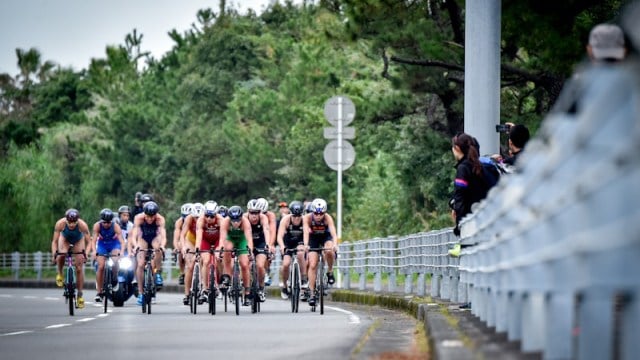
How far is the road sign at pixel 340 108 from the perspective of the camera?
40656mm

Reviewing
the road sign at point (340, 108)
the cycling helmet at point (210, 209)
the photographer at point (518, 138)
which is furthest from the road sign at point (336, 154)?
the photographer at point (518, 138)

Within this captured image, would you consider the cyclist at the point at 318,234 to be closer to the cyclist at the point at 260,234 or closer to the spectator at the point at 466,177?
the cyclist at the point at 260,234

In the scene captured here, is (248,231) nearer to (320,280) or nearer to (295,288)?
(295,288)

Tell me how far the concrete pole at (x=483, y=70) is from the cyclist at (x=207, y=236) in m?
7.75

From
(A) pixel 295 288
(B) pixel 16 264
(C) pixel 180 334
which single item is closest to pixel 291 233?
(A) pixel 295 288

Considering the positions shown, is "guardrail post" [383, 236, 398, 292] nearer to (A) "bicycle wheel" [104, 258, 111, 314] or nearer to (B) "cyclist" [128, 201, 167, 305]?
(B) "cyclist" [128, 201, 167, 305]

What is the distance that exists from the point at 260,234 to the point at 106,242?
11.2ft

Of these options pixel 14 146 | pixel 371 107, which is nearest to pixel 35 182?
pixel 14 146

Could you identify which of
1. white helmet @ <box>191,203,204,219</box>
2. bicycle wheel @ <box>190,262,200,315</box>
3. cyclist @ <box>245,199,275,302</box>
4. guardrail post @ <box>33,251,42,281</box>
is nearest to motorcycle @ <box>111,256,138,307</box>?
white helmet @ <box>191,203,204,219</box>

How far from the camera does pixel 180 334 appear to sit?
19406 mm

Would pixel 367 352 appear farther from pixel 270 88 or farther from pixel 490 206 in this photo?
pixel 270 88

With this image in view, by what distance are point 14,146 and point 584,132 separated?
93.5 meters

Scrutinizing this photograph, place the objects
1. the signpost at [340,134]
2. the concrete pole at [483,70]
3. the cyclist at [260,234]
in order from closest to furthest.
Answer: the concrete pole at [483,70], the cyclist at [260,234], the signpost at [340,134]

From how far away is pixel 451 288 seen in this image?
22.8 metres
